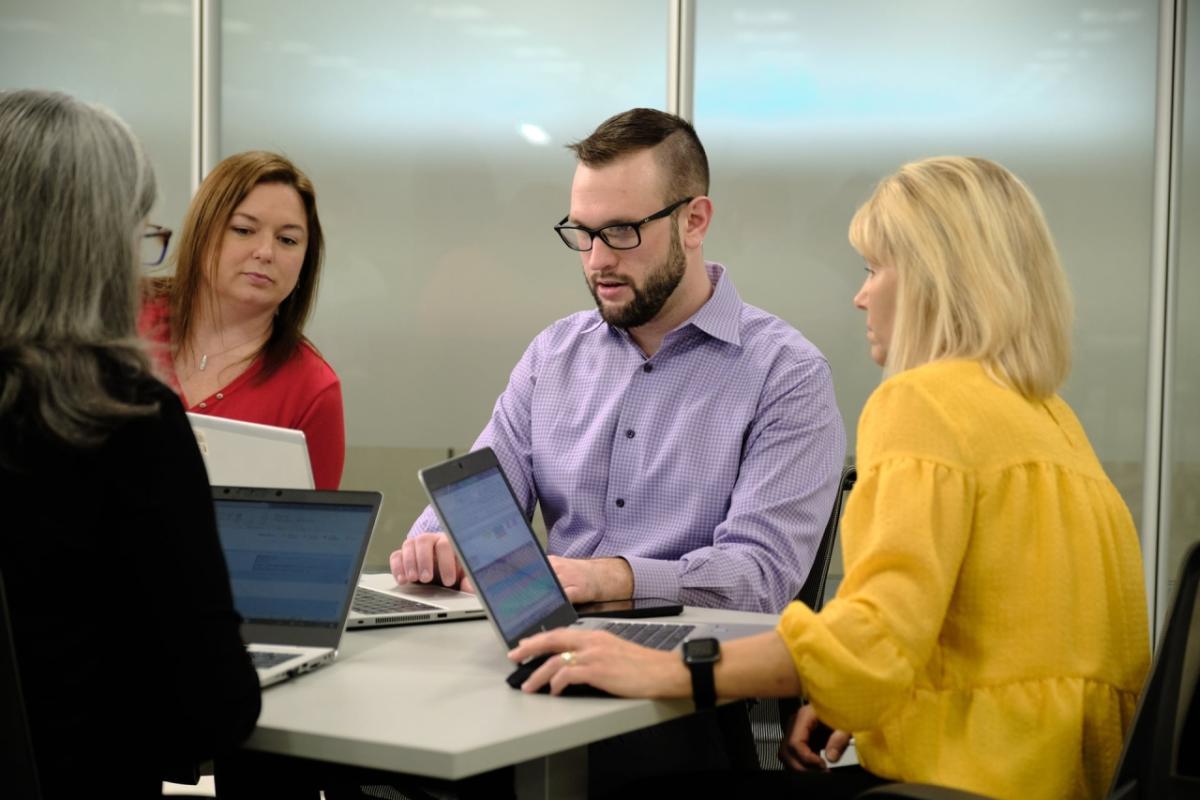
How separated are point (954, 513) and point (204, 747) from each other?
0.90m

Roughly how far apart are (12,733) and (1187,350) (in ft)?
12.8

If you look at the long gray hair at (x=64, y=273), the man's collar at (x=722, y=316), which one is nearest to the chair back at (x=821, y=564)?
the man's collar at (x=722, y=316)

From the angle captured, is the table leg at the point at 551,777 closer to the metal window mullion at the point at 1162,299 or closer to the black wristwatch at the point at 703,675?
the black wristwatch at the point at 703,675

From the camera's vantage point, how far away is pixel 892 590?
5.01 feet

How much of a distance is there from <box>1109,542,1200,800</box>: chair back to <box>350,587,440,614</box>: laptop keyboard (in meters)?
1.08

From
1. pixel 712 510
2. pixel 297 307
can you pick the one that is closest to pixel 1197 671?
pixel 712 510

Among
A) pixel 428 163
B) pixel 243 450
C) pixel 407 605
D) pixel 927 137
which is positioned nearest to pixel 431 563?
pixel 407 605

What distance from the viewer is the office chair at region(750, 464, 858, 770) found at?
225 cm

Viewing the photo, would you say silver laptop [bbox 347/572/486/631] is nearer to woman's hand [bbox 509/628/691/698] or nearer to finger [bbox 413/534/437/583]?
finger [bbox 413/534/437/583]

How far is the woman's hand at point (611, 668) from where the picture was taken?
5.18ft

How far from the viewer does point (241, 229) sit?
2.95m

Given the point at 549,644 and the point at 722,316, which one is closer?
the point at 549,644

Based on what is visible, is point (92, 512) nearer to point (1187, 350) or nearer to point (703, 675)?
point (703, 675)

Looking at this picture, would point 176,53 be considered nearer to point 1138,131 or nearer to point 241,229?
point 241,229
